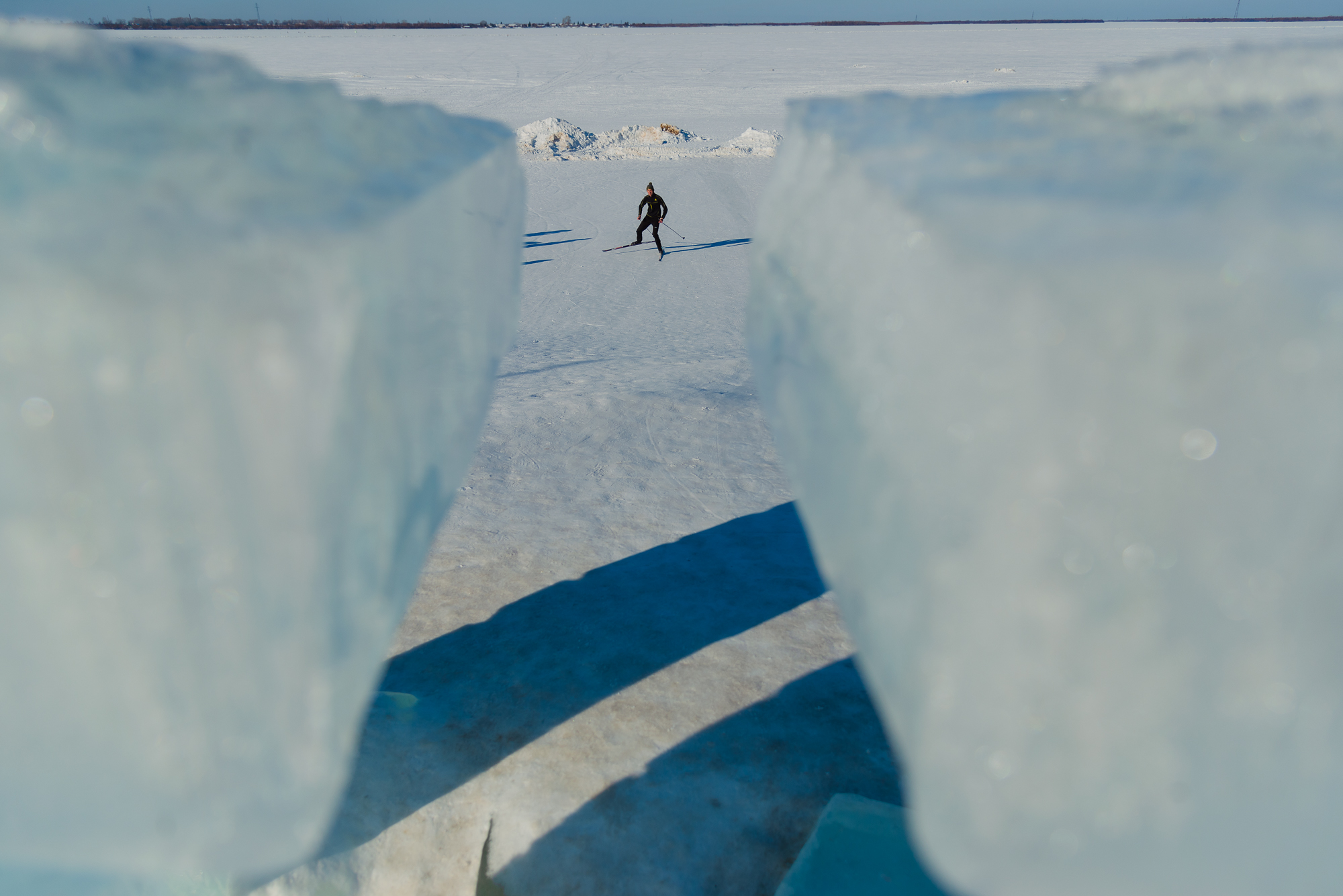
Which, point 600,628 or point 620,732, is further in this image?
point 600,628

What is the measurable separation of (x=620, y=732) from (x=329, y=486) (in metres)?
2.97

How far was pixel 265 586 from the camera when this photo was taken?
0.92 m

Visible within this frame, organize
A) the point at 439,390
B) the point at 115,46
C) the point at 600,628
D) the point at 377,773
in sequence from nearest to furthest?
the point at 115,46 → the point at 439,390 → the point at 377,773 → the point at 600,628

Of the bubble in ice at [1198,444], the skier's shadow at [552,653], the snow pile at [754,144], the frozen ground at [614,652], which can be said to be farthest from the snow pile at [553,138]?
the bubble in ice at [1198,444]

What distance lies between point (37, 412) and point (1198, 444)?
4.10ft

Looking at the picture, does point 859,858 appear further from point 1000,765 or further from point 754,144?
point 754,144

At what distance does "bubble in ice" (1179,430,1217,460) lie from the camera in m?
0.80

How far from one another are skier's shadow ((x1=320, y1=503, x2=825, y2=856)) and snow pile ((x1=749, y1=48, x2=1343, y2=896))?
9.55 ft

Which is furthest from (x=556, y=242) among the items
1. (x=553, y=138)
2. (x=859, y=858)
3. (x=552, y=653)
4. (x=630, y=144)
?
(x=859, y=858)

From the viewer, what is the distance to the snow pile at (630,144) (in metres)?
18.3

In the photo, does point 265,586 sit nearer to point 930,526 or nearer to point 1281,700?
point 930,526

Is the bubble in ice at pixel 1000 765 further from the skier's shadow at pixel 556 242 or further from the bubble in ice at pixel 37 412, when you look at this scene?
the skier's shadow at pixel 556 242

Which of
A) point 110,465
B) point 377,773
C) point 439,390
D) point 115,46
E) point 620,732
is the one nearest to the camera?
point 110,465

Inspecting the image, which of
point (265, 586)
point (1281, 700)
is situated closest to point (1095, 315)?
point (1281, 700)
